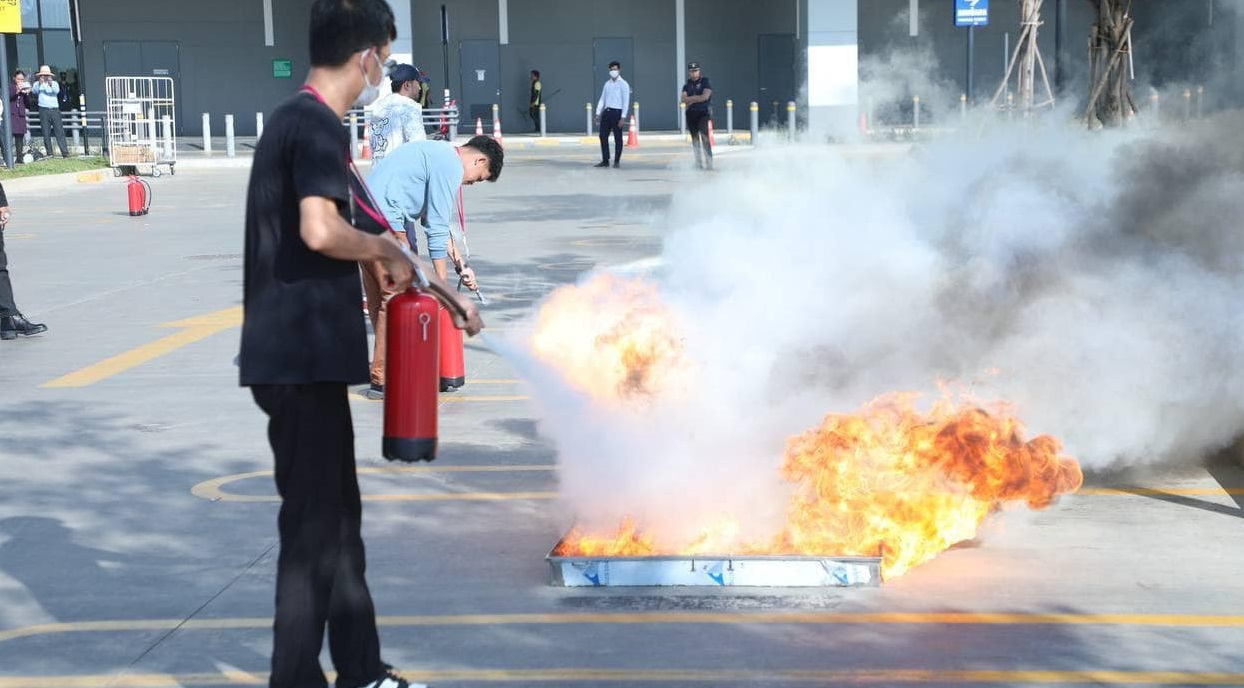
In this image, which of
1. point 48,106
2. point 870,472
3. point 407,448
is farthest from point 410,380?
point 48,106

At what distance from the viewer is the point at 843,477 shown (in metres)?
5.74

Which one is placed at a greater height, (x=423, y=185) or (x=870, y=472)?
(x=423, y=185)

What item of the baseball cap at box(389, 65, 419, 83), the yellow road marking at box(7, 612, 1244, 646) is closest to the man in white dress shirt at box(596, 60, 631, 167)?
the baseball cap at box(389, 65, 419, 83)

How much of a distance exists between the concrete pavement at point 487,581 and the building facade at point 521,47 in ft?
121

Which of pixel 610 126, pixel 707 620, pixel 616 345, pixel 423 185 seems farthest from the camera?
pixel 610 126

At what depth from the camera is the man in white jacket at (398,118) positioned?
10.8 m

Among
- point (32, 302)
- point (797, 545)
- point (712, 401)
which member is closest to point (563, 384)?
point (712, 401)

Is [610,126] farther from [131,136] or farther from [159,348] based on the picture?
[159,348]

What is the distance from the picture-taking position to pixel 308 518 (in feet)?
13.2

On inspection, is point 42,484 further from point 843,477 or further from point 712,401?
point 843,477

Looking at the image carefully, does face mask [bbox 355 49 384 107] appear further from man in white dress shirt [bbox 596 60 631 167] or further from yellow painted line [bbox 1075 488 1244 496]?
man in white dress shirt [bbox 596 60 631 167]

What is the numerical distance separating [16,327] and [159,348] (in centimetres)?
136

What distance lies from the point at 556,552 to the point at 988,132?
142 inches

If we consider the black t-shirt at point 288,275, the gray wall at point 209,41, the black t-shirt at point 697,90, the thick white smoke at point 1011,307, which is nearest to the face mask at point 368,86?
the black t-shirt at point 288,275
